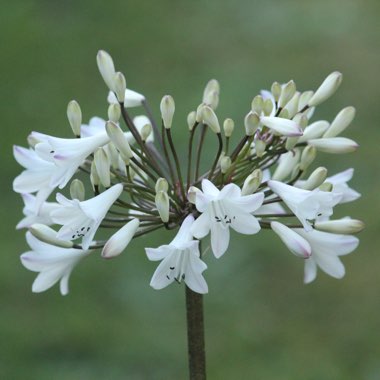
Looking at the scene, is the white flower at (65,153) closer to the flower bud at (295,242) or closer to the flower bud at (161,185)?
the flower bud at (161,185)

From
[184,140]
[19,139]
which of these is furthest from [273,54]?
[19,139]

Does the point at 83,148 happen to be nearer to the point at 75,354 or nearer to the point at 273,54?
the point at 75,354

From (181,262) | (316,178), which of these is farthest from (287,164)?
(181,262)

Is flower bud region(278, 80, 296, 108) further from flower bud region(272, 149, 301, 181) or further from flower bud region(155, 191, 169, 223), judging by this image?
flower bud region(155, 191, 169, 223)

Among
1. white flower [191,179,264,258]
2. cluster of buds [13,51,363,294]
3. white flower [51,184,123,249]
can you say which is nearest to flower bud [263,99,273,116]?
cluster of buds [13,51,363,294]

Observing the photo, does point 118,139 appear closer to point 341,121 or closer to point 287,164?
point 287,164

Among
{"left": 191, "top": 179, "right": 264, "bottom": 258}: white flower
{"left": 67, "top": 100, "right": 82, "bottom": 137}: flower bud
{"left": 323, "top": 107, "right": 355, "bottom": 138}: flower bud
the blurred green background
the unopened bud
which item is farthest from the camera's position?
the blurred green background

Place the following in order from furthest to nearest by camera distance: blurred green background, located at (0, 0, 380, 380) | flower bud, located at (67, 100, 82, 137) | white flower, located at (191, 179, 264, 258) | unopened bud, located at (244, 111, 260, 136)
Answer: blurred green background, located at (0, 0, 380, 380) → flower bud, located at (67, 100, 82, 137) → unopened bud, located at (244, 111, 260, 136) → white flower, located at (191, 179, 264, 258)
